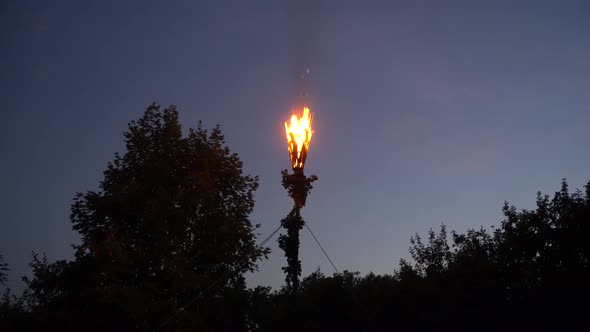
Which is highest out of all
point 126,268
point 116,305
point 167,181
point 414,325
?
point 167,181

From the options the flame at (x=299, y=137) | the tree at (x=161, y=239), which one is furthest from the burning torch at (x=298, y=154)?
the tree at (x=161, y=239)

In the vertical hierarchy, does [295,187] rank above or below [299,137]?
below

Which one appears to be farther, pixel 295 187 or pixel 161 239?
pixel 161 239

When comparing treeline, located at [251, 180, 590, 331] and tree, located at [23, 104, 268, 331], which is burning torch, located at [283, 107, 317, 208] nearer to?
treeline, located at [251, 180, 590, 331]

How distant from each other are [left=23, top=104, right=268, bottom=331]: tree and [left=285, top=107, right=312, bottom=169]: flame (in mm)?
8339

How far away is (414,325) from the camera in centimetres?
1719

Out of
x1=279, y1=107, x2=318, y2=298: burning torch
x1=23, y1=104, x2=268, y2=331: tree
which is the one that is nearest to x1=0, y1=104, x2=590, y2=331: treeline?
x1=23, y1=104, x2=268, y2=331: tree

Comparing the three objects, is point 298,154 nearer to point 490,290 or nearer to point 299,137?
point 299,137

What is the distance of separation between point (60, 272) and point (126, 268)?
4027 mm

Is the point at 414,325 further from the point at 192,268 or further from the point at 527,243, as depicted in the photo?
the point at 527,243

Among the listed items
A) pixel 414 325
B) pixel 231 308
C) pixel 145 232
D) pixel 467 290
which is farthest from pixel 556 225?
pixel 145 232

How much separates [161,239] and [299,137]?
982cm

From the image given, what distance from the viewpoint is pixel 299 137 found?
13.9 metres

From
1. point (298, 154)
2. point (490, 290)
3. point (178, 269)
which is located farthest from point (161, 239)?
point (490, 290)
